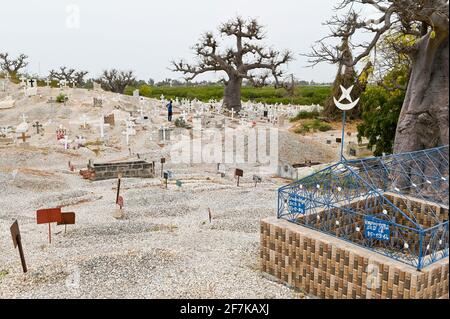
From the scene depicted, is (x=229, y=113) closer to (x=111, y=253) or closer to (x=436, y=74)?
(x=436, y=74)

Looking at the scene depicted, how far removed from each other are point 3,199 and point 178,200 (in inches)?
294

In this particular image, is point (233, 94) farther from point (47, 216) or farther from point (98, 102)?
point (47, 216)

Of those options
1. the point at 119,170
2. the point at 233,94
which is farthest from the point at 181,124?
the point at 119,170

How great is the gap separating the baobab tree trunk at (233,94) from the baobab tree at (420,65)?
2791 cm

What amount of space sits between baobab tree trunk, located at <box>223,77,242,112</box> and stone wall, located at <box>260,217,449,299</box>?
35887mm

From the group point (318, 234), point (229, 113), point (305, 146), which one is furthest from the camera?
point (229, 113)

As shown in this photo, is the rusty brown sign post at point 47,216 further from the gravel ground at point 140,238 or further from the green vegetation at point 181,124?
the green vegetation at point 181,124

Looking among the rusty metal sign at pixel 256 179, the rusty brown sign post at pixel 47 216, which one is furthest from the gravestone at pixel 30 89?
the rusty brown sign post at pixel 47 216

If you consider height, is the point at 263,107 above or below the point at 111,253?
above

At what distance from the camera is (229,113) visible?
43.0 metres

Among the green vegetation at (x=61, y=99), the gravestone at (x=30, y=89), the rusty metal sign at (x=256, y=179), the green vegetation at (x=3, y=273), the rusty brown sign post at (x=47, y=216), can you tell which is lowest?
the green vegetation at (x=3, y=273)

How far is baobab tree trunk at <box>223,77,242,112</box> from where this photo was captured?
44528 millimetres

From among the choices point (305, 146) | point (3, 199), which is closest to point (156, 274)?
point (3, 199)

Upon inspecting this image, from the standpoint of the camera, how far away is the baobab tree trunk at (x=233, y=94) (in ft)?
146
